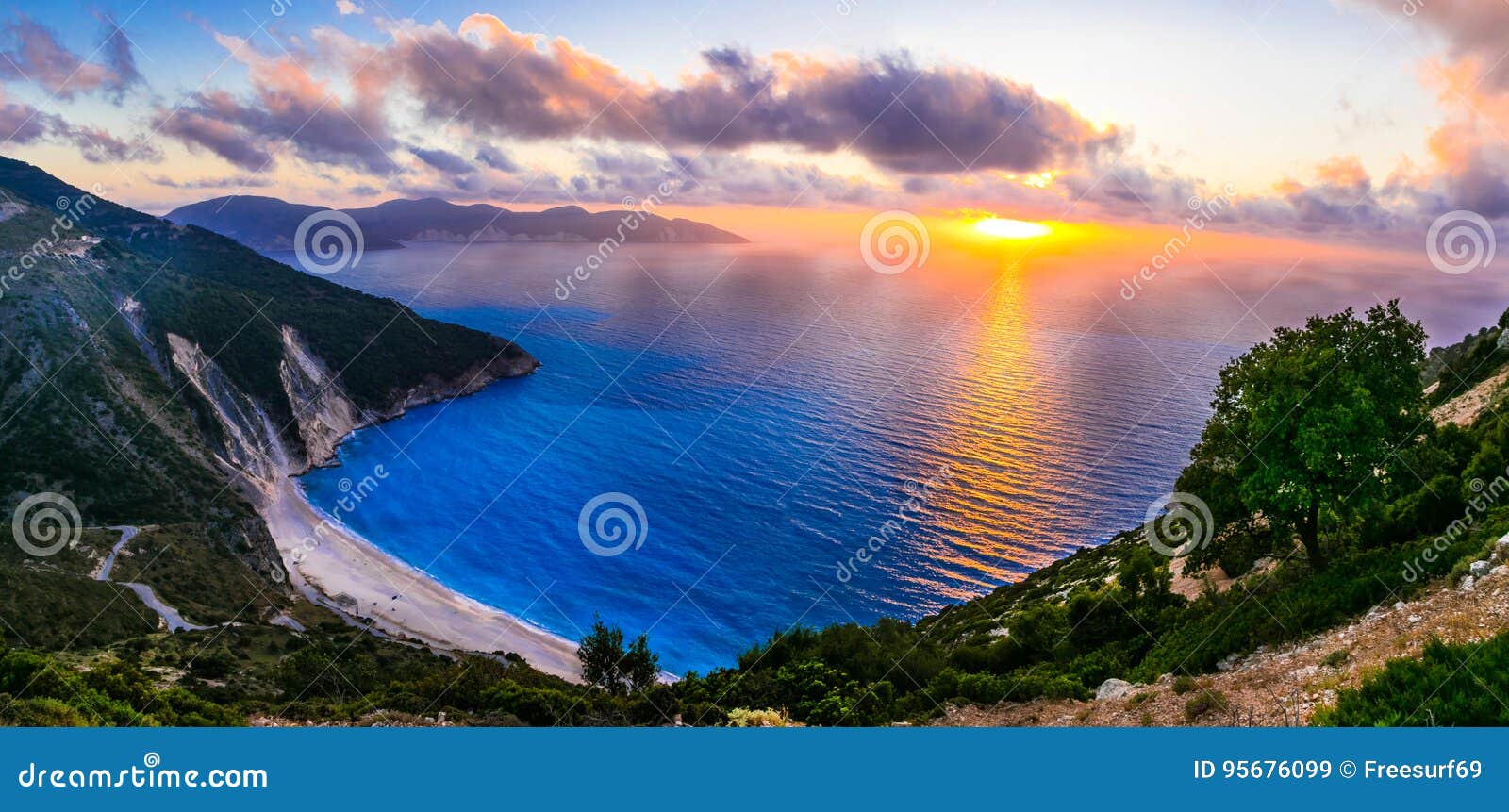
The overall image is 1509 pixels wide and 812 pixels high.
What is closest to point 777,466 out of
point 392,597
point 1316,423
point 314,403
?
point 392,597

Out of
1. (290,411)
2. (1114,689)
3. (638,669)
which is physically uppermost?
(290,411)

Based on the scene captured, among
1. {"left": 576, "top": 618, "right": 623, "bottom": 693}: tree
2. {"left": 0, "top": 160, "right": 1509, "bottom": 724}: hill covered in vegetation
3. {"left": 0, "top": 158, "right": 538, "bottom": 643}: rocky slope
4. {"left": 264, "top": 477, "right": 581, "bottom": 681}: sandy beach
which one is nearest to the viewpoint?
{"left": 0, "top": 160, "right": 1509, "bottom": 724}: hill covered in vegetation

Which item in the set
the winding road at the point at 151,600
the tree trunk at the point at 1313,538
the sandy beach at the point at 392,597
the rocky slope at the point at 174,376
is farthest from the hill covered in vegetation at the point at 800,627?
the sandy beach at the point at 392,597

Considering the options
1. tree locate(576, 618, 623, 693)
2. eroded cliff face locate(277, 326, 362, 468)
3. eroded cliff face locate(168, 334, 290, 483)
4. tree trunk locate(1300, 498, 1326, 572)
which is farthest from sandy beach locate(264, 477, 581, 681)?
tree trunk locate(1300, 498, 1326, 572)

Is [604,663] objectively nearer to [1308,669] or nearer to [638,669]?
[638,669]

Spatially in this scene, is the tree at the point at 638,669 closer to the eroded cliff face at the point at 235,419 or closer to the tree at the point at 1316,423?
the tree at the point at 1316,423

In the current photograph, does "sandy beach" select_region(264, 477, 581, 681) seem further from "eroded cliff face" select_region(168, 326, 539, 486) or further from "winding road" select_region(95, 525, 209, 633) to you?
"winding road" select_region(95, 525, 209, 633)
